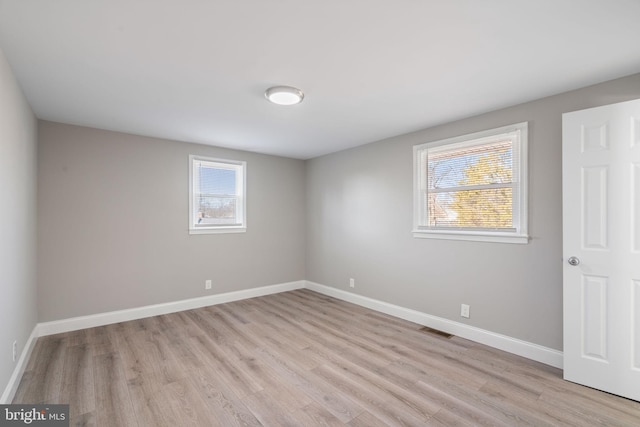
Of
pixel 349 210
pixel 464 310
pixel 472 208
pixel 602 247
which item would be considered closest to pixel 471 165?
pixel 472 208

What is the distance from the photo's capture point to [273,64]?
2135 mm

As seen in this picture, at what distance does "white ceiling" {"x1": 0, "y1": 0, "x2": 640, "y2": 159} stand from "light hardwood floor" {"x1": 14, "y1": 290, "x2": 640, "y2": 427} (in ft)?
7.83

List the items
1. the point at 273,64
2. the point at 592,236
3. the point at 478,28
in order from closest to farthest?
the point at 478,28 < the point at 273,64 < the point at 592,236

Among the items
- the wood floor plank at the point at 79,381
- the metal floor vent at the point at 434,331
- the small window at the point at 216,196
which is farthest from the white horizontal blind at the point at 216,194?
the metal floor vent at the point at 434,331

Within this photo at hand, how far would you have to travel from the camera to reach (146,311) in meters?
3.92

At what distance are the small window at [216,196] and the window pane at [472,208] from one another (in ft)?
9.55

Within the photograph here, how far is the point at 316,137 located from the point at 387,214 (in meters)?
1.42

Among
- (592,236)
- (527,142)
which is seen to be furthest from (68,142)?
(592,236)

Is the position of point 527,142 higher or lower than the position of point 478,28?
lower

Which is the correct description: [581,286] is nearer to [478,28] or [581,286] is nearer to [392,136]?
[478,28]

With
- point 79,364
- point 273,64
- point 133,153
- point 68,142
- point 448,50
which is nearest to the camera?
point 448,50

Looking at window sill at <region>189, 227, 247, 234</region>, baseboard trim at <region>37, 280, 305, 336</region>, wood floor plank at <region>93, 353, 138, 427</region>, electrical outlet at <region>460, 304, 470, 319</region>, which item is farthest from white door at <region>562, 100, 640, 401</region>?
window sill at <region>189, 227, 247, 234</region>

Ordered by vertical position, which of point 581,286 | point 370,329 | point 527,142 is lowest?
point 370,329

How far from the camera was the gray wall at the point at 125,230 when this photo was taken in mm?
3395
